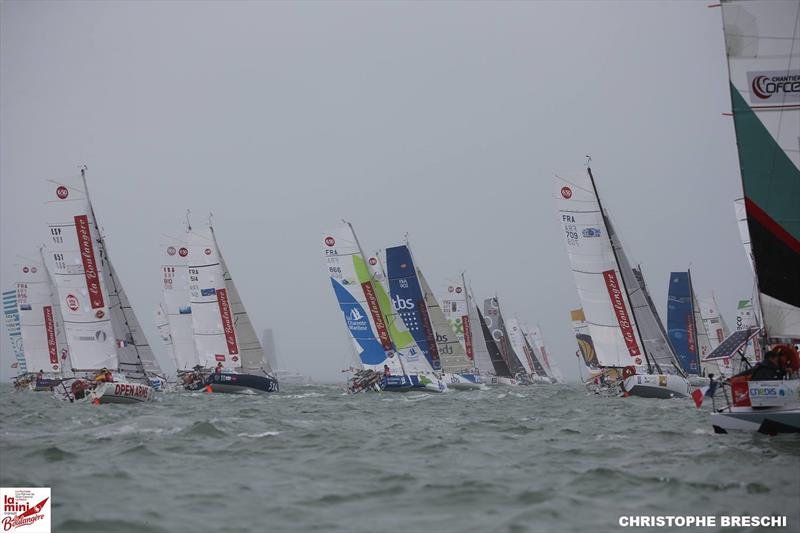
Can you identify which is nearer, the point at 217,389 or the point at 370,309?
the point at 217,389

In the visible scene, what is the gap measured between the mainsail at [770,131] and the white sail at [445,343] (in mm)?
32785

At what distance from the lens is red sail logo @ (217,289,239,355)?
1587 inches

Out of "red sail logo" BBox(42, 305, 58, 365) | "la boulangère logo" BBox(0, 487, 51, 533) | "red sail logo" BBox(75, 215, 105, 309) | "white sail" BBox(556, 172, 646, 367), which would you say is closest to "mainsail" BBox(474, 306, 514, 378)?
"white sail" BBox(556, 172, 646, 367)

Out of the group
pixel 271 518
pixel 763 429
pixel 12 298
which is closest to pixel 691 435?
pixel 763 429

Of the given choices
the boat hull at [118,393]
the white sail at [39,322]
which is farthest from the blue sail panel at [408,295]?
the white sail at [39,322]

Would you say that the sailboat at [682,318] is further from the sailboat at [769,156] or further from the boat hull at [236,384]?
the sailboat at [769,156]

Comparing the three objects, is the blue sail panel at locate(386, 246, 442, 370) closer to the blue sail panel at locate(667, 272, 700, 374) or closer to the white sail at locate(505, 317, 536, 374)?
the blue sail panel at locate(667, 272, 700, 374)

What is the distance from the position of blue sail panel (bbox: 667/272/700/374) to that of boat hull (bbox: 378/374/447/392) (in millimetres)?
15859

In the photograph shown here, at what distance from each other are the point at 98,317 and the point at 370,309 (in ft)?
47.6

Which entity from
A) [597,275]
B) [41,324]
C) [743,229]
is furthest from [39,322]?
[743,229]

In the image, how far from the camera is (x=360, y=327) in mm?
40656

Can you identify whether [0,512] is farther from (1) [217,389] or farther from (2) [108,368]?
(1) [217,389]

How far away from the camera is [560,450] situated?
13641mm

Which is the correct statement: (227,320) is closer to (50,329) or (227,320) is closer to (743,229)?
(50,329)
